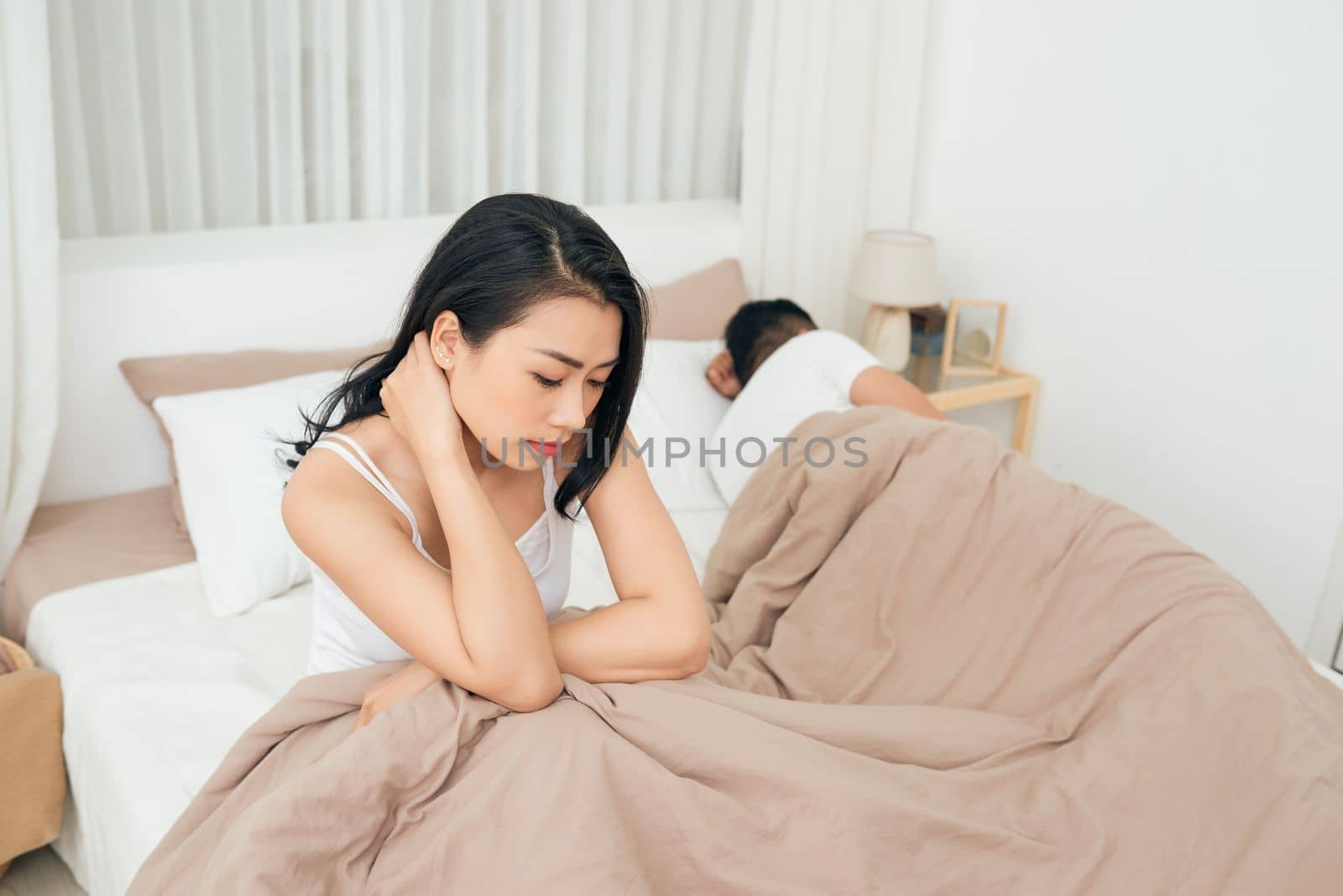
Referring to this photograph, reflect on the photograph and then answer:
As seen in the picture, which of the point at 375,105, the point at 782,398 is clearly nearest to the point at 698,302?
the point at 782,398

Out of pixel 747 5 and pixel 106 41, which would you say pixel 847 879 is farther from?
pixel 747 5

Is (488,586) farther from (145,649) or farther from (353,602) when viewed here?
(145,649)

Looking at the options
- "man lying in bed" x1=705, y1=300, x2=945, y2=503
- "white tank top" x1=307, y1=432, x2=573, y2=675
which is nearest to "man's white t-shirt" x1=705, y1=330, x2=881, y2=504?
"man lying in bed" x1=705, y1=300, x2=945, y2=503

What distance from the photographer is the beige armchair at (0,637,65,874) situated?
172 centimetres

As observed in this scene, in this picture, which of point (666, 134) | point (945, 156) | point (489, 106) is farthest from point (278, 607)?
point (945, 156)

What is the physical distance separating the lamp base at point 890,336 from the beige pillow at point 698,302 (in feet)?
1.16

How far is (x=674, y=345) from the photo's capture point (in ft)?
8.84

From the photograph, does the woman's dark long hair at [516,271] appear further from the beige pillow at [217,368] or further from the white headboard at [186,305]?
the white headboard at [186,305]

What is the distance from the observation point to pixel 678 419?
8.34 ft

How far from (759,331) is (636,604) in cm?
136

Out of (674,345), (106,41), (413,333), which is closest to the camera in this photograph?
(413,333)

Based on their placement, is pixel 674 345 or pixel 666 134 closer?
pixel 674 345

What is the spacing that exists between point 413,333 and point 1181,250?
2.00 m

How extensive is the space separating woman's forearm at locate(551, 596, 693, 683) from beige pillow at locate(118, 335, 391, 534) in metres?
1.03
